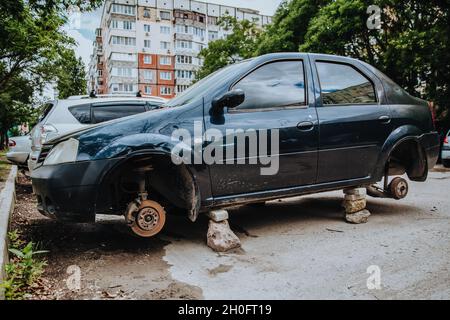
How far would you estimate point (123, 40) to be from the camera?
2413 inches

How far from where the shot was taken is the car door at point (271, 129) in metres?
3.71

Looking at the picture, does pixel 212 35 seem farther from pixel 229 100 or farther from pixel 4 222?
pixel 229 100

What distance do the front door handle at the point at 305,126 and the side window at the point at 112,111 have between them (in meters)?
4.10

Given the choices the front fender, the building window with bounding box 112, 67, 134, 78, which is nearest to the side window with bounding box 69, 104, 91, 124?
the front fender

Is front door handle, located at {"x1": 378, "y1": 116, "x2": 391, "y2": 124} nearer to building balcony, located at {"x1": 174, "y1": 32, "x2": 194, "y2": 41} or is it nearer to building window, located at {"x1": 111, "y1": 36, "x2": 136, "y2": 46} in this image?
building window, located at {"x1": 111, "y1": 36, "x2": 136, "y2": 46}

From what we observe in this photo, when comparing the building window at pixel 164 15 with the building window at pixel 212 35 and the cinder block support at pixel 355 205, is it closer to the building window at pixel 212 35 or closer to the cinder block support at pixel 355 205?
the building window at pixel 212 35

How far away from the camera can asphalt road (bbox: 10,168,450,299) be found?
2.87m

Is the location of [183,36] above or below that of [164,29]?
below

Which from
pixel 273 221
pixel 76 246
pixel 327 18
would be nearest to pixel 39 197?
pixel 76 246

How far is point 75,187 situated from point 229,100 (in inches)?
62.2

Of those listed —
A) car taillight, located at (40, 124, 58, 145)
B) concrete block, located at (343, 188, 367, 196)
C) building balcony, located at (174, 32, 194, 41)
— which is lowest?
concrete block, located at (343, 188, 367, 196)

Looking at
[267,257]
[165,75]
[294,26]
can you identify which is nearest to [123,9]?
[165,75]
